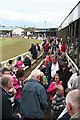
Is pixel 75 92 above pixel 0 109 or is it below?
above

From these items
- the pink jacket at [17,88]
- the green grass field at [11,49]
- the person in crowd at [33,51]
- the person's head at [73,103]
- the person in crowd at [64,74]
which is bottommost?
the green grass field at [11,49]

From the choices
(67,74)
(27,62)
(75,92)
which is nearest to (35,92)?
(75,92)

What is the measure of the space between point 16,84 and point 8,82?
10.2ft

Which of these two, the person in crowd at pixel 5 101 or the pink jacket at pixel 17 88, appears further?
the pink jacket at pixel 17 88

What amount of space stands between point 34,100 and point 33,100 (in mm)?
18

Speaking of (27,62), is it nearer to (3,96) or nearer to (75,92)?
(3,96)

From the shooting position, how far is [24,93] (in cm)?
614

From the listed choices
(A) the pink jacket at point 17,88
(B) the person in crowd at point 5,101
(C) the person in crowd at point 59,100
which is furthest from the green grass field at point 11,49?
(B) the person in crowd at point 5,101

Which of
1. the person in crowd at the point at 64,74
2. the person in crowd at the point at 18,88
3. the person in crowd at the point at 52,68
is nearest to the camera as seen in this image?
A: the person in crowd at the point at 18,88

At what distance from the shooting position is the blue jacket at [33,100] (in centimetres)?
603

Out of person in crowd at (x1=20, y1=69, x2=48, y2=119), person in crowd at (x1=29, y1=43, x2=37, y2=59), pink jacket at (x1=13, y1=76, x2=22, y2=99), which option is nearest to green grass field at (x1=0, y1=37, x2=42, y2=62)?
person in crowd at (x1=29, y1=43, x2=37, y2=59)

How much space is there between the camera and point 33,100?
238 inches

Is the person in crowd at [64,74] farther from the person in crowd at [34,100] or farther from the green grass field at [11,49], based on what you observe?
the green grass field at [11,49]

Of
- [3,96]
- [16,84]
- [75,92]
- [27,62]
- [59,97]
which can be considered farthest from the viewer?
[27,62]
